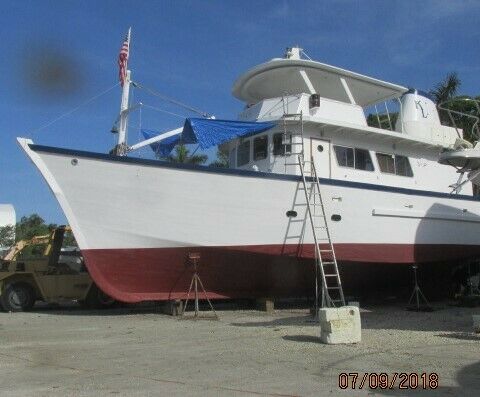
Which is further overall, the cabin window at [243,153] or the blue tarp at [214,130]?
the cabin window at [243,153]

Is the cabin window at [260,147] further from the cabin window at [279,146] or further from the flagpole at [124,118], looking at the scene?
the flagpole at [124,118]

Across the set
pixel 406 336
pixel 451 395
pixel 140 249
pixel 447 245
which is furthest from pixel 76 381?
pixel 447 245

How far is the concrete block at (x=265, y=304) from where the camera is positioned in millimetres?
12789

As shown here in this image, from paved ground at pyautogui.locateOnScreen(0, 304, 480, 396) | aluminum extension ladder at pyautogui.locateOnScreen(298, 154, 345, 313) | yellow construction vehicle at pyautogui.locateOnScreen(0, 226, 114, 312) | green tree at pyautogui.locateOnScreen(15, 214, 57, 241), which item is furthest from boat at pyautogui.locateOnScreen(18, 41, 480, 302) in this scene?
green tree at pyautogui.locateOnScreen(15, 214, 57, 241)

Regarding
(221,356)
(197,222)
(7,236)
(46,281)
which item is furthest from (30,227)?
(221,356)

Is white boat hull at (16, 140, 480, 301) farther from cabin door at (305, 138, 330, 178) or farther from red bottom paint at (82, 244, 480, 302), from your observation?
cabin door at (305, 138, 330, 178)

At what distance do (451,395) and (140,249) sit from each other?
7.54 metres

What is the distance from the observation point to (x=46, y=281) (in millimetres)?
13609

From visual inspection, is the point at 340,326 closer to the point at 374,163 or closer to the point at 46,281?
the point at 374,163

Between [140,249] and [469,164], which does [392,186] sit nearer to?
[469,164]

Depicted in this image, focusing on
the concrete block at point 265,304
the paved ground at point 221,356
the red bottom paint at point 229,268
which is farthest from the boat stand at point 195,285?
the concrete block at point 265,304

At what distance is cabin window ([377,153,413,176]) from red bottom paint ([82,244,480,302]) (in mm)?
1972

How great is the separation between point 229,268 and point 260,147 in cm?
313

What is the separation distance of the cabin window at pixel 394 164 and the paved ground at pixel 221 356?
4112 mm
